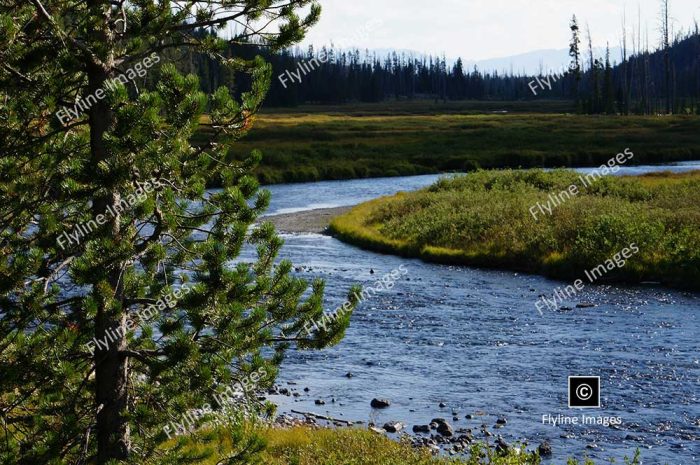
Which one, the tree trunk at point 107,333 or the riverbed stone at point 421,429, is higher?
the tree trunk at point 107,333

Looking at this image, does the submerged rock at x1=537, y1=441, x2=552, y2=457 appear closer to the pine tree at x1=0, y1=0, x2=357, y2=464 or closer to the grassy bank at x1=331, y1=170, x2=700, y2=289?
the pine tree at x1=0, y1=0, x2=357, y2=464

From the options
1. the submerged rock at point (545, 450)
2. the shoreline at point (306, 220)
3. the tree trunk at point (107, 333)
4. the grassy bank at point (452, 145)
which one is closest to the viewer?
the tree trunk at point (107, 333)

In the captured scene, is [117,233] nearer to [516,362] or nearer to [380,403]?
[380,403]

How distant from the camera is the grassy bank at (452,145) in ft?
273

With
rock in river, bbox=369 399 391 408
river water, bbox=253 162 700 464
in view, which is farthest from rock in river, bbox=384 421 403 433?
rock in river, bbox=369 399 391 408

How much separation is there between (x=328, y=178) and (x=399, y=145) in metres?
16.3

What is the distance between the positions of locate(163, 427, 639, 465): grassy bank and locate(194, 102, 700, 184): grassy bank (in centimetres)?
6287

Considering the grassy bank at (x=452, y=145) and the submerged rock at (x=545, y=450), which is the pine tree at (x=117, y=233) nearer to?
the submerged rock at (x=545, y=450)

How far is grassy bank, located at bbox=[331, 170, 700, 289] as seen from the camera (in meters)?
31.8

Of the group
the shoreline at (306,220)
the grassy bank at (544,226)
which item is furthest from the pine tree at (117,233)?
the shoreline at (306,220)

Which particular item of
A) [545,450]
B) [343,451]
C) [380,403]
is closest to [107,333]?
[343,451]

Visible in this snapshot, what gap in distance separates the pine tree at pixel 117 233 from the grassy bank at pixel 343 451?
82.8 inches

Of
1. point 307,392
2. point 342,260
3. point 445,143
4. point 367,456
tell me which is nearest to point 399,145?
point 445,143

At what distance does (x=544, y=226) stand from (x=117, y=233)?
30721 millimetres
